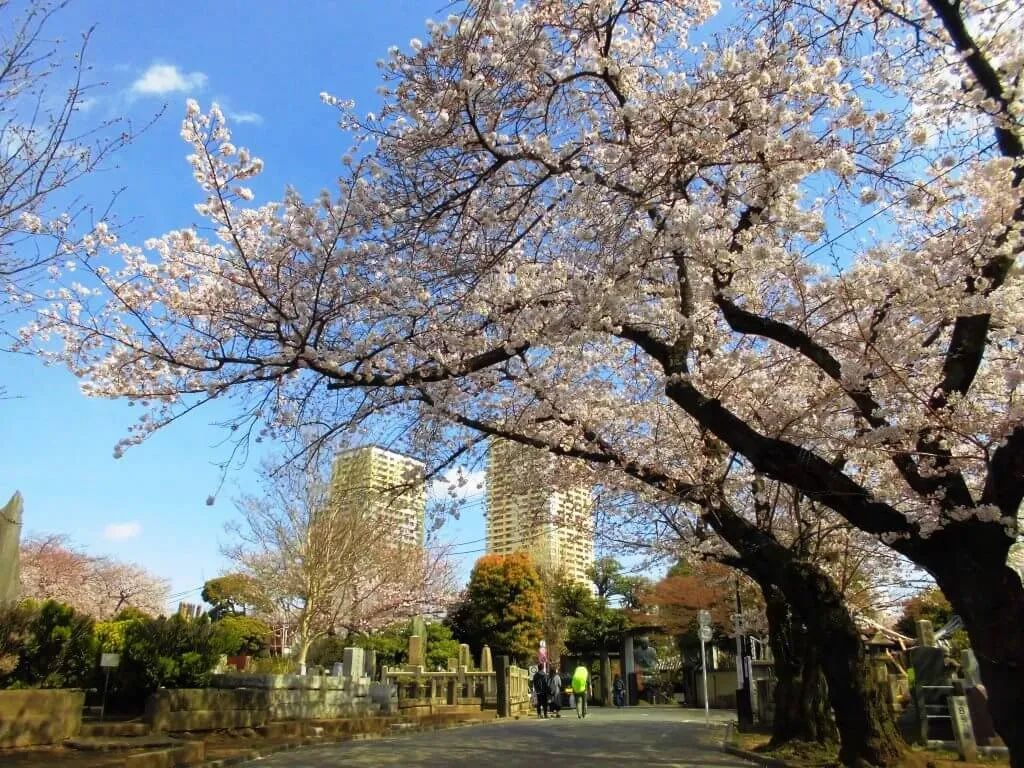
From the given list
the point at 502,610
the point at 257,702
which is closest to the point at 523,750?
the point at 257,702

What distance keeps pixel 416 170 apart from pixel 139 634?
26.5ft

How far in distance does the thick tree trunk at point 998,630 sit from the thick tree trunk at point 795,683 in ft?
16.3

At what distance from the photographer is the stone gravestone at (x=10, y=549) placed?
404 inches

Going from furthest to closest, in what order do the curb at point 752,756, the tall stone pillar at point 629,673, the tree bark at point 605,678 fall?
the tree bark at point 605,678
the tall stone pillar at point 629,673
the curb at point 752,756

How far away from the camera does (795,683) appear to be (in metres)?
11.3

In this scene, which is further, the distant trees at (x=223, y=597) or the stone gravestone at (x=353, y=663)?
the distant trees at (x=223, y=597)

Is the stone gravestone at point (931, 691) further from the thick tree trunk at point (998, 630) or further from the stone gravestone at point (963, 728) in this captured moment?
the thick tree trunk at point (998, 630)

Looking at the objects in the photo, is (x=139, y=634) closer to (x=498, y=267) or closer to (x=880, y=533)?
(x=498, y=267)

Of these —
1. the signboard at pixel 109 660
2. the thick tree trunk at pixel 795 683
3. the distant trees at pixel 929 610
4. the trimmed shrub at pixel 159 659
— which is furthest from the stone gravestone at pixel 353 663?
the distant trees at pixel 929 610

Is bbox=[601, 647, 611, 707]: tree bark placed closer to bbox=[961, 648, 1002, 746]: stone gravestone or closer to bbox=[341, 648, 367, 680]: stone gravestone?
bbox=[341, 648, 367, 680]: stone gravestone

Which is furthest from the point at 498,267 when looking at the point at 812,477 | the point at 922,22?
the point at 922,22

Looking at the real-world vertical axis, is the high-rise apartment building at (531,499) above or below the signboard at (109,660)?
above

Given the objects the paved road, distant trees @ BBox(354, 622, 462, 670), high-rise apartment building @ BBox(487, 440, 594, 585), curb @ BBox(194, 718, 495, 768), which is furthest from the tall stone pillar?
high-rise apartment building @ BBox(487, 440, 594, 585)

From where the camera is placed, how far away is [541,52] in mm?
6156
